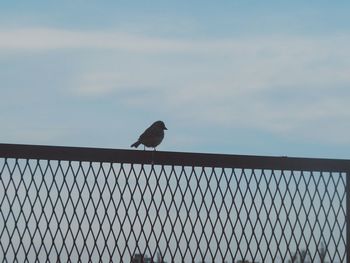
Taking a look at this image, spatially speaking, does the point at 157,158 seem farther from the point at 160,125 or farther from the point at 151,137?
the point at 160,125

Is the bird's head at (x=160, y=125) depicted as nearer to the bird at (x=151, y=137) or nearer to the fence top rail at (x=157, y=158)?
the bird at (x=151, y=137)

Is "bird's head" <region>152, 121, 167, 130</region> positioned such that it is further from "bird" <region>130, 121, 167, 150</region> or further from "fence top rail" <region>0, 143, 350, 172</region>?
"fence top rail" <region>0, 143, 350, 172</region>

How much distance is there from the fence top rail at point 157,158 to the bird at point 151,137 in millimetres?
1366

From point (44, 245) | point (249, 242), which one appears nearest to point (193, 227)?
point (249, 242)

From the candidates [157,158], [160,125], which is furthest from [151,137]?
[157,158]

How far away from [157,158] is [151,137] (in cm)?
165

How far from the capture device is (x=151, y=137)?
2070 cm

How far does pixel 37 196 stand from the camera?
59.5 feet

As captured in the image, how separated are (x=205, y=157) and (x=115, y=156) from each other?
1.41m

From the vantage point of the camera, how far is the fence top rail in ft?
61.8

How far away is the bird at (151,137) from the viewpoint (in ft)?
67.5

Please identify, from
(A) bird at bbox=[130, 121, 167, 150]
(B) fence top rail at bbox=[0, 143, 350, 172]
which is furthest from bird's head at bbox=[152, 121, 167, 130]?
(B) fence top rail at bbox=[0, 143, 350, 172]

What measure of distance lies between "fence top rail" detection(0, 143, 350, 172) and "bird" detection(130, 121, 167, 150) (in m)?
1.37

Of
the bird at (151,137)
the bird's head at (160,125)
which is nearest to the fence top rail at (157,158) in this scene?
the bird at (151,137)
